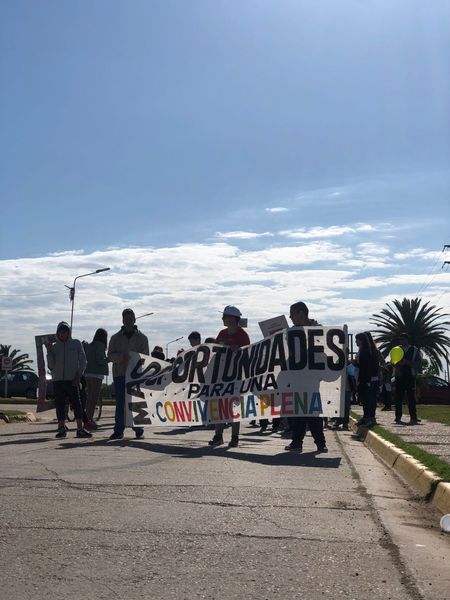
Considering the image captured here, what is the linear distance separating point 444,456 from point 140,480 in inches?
139

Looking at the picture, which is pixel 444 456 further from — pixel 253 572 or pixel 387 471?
pixel 253 572

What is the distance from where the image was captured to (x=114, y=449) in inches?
395

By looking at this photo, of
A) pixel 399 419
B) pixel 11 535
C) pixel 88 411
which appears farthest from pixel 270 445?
pixel 11 535

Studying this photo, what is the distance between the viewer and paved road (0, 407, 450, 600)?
153 inches

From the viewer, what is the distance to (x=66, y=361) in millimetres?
12305

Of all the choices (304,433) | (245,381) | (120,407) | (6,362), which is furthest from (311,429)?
(6,362)

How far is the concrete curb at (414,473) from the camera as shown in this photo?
21.3 feet

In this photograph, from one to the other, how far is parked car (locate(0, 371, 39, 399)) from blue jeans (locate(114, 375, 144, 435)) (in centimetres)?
3997

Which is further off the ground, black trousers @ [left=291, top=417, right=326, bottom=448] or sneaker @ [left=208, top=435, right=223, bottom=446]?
black trousers @ [left=291, top=417, right=326, bottom=448]

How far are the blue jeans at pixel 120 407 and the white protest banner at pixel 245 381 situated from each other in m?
0.09

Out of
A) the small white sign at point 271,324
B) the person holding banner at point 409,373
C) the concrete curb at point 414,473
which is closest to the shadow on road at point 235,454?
the concrete curb at point 414,473

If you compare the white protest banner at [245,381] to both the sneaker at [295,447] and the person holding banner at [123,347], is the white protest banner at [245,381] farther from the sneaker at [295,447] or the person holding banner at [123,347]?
the sneaker at [295,447]

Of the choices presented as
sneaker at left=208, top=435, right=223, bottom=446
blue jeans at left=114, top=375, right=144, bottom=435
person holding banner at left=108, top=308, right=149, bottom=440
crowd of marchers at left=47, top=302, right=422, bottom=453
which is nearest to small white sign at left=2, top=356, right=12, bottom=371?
crowd of marchers at left=47, top=302, right=422, bottom=453

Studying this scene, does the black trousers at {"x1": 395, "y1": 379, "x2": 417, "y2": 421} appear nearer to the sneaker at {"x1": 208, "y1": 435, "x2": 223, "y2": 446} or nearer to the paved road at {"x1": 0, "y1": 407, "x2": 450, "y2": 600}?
the sneaker at {"x1": 208, "y1": 435, "x2": 223, "y2": 446}
